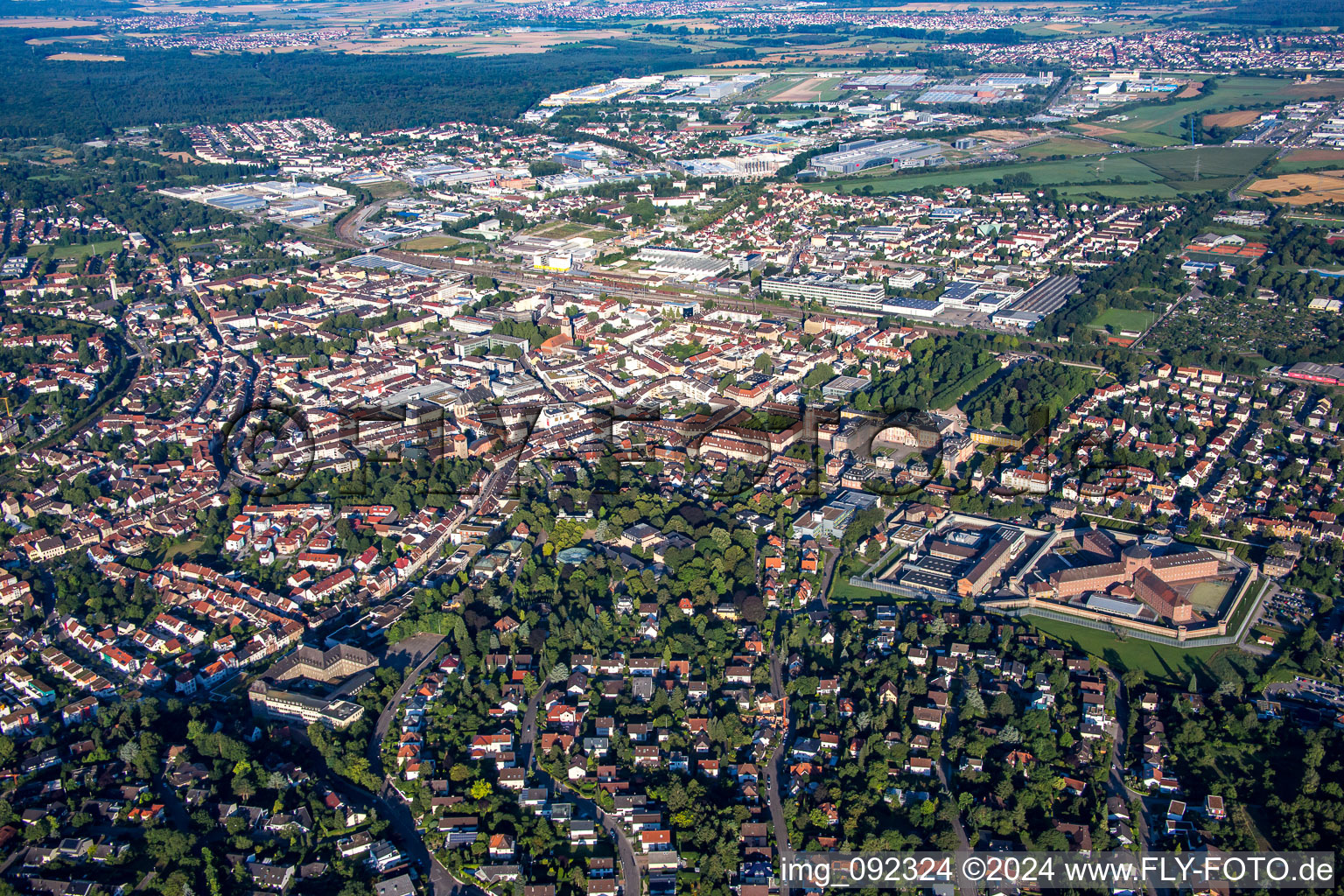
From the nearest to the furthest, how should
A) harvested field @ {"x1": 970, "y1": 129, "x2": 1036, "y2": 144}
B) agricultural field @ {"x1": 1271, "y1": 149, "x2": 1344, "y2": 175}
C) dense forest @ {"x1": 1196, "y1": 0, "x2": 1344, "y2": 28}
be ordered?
agricultural field @ {"x1": 1271, "y1": 149, "x2": 1344, "y2": 175} → harvested field @ {"x1": 970, "y1": 129, "x2": 1036, "y2": 144} → dense forest @ {"x1": 1196, "y1": 0, "x2": 1344, "y2": 28}

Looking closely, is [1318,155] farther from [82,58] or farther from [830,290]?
[82,58]

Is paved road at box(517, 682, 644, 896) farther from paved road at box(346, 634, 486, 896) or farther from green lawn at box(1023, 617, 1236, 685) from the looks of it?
green lawn at box(1023, 617, 1236, 685)

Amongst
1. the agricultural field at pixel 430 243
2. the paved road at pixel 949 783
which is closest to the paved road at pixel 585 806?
the paved road at pixel 949 783

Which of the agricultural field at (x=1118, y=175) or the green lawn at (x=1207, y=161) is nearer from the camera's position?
the agricultural field at (x=1118, y=175)

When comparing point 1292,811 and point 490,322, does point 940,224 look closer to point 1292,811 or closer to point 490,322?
point 490,322

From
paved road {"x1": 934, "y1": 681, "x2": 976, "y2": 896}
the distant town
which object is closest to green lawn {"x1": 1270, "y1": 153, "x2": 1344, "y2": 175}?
the distant town

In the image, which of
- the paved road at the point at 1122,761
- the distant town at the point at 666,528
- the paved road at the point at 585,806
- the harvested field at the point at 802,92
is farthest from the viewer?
the harvested field at the point at 802,92

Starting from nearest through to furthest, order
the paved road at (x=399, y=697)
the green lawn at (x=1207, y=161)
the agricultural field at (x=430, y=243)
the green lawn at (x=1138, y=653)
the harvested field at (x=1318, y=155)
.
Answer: the paved road at (x=399, y=697) → the green lawn at (x=1138, y=653) → the agricultural field at (x=430, y=243) → the green lawn at (x=1207, y=161) → the harvested field at (x=1318, y=155)

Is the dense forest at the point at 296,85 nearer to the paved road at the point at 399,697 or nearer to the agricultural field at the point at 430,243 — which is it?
the agricultural field at the point at 430,243
